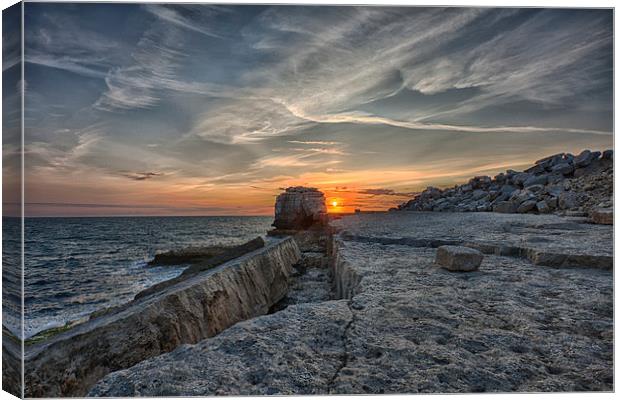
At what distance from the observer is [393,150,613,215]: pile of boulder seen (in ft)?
39.6

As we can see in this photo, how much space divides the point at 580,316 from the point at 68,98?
20.7ft

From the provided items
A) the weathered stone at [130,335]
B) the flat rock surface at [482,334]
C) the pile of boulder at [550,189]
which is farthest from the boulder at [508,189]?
the weathered stone at [130,335]

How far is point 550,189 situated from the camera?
15672 millimetres

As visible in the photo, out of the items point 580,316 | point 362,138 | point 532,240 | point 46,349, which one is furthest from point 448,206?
point 46,349

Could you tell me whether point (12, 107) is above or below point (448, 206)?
above

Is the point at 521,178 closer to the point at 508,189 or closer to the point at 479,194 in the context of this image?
the point at 508,189

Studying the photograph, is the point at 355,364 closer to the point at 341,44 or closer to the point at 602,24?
the point at 341,44

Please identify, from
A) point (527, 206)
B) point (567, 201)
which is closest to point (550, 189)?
point (527, 206)

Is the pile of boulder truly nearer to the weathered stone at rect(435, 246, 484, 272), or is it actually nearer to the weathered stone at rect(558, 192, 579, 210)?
the weathered stone at rect(558, 192, 579, 210)

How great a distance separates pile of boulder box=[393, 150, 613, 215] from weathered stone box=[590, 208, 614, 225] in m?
0.66

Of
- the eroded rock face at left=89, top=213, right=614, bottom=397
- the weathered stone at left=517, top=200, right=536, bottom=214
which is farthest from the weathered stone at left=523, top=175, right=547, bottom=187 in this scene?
the eroded rock face at left=89, top=213, right=614, bottom=397

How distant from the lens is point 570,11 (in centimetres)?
401

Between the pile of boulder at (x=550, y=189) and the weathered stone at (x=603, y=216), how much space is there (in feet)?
2.17

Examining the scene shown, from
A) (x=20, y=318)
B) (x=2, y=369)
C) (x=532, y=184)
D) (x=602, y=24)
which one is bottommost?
(x=2, y=369)
